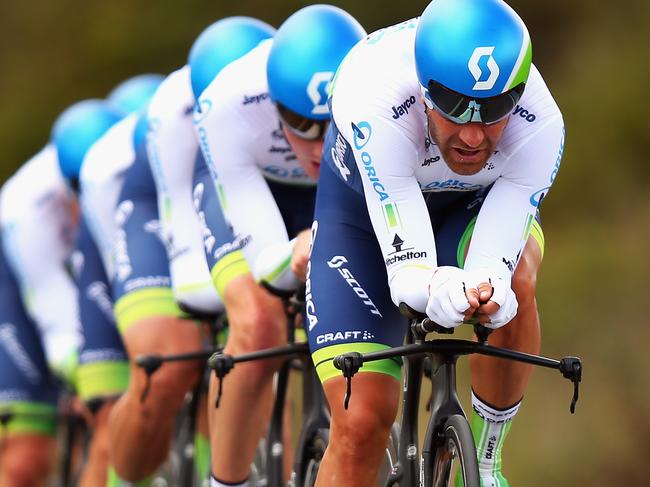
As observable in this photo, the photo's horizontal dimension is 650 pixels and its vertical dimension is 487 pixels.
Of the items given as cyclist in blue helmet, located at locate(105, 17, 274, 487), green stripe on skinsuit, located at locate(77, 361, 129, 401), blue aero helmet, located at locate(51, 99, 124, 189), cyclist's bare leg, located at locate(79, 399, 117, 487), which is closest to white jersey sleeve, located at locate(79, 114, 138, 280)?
blue aero helmet, located at locate(51, 99, 124, 189)

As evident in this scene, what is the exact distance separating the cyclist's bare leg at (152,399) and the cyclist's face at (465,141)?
313 centimetres

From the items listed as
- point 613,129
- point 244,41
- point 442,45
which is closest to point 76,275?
point 244,41

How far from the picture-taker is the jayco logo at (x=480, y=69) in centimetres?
554

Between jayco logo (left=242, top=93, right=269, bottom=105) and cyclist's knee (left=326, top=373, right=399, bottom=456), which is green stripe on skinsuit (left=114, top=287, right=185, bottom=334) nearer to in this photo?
jayco logo (left=242, top=93, right=269, bottom=105)

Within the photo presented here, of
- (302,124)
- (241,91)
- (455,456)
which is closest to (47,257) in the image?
(241,91)

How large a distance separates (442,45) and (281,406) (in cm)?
277

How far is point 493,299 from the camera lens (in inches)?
218

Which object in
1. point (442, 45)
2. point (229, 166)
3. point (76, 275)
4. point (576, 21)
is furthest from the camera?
point (576, 21)

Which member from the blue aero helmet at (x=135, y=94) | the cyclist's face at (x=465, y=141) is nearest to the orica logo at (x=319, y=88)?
the cyclist's face at (x=465, y=141)

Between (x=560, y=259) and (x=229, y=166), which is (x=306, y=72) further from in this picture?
(x=560, y=259)

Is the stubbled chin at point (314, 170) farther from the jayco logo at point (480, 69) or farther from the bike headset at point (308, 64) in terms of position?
the jayco logo at point (480, 69)

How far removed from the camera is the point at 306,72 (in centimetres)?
688

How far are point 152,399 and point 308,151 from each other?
6.81 feet

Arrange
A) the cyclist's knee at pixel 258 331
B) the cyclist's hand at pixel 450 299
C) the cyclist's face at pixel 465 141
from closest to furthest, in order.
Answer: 1. the cyclist's hand at pixel 450 299
2. the cyclist's face at pixel 465 141
3. the cyclist's knee at pixel 258 331
